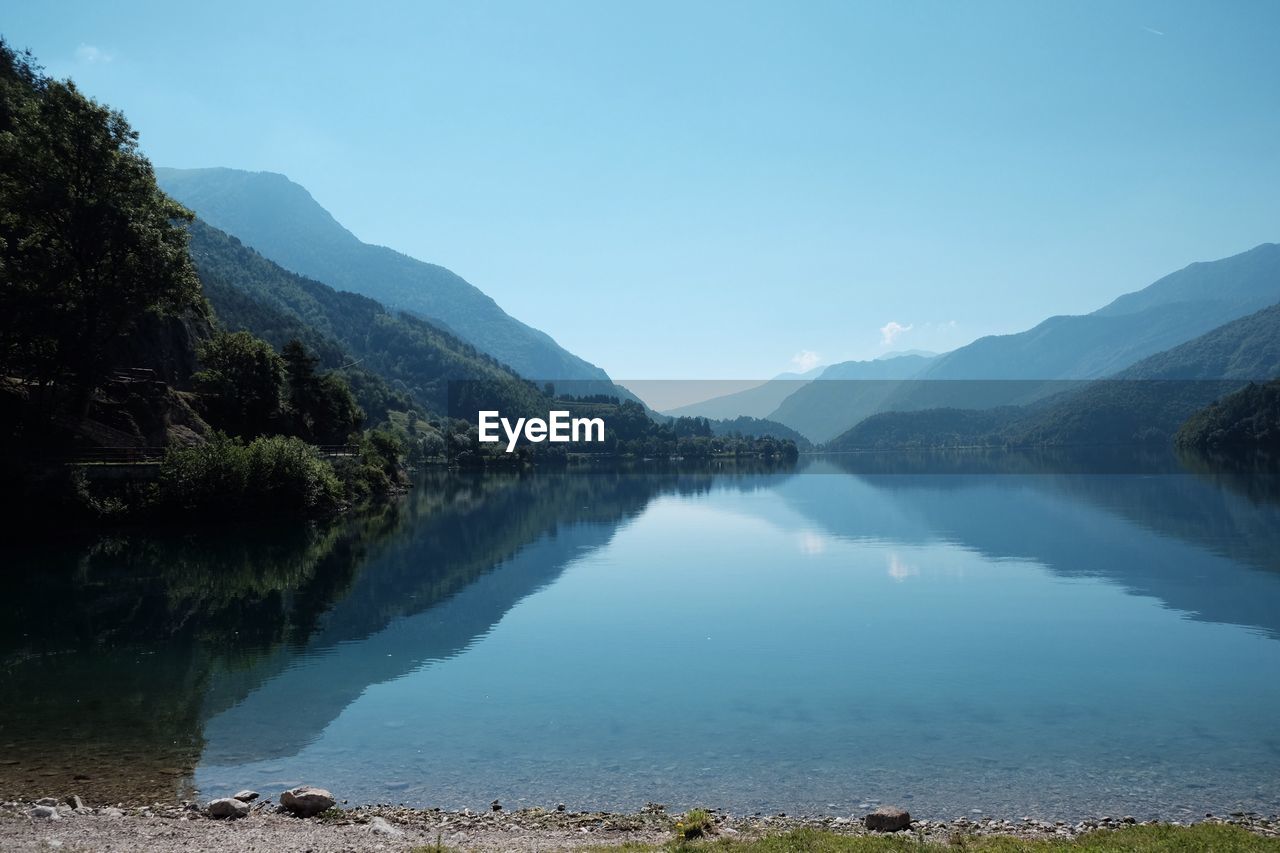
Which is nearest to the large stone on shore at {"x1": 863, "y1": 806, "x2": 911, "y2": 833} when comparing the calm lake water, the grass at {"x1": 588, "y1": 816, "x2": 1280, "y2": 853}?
the grass at {"x1": 588, "y1": 816, "x2": 1280, "y2": 853}

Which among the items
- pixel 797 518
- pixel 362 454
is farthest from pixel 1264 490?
pixel 362 454

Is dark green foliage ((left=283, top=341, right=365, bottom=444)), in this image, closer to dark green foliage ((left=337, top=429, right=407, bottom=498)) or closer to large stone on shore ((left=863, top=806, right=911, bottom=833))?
dark green foliage ((left=337, top=429, right=407, bottom=498))

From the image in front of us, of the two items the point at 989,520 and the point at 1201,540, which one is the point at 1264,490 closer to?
the point at 989,520

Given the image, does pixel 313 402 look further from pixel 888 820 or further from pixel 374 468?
pixel 888 820

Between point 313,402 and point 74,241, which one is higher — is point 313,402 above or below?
below

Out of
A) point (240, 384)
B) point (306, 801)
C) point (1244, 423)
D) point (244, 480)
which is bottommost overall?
point (306, 801)

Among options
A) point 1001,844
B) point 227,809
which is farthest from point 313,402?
point 1001,844

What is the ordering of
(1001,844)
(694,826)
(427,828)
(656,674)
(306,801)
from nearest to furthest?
(1001,844) < (694,826) < (427,828) < (306,801) < (656,674)
